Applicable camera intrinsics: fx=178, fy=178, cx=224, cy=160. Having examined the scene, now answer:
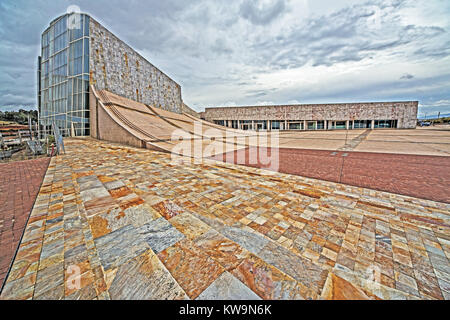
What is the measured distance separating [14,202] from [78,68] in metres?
17.1

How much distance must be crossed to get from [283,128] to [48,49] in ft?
107

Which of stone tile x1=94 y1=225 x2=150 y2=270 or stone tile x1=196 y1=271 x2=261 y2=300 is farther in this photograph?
stone tile x1=94 y1=225 x2=150 y2=270

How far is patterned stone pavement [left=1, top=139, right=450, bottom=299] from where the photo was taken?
1.50m

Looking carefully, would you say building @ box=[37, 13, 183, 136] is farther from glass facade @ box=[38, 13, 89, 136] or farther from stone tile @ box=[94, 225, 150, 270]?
stone tile @ box=[94, 225, 150, 270]

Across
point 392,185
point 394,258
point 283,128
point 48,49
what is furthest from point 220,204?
point 283,128

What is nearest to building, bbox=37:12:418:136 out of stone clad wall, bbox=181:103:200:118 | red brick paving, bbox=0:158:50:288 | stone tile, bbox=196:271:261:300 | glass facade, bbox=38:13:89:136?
glass facade, bbox=38:13:89:136

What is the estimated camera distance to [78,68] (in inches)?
595

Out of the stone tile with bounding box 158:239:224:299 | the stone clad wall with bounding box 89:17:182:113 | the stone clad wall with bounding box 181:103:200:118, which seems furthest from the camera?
the stone clad wall with bounding box 181:103:200:118

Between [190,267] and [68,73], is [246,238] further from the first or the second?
[68,73]

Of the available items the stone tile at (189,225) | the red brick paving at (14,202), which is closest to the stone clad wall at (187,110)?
the red brick paving at (14,202)

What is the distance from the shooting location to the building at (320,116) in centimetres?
Answer: 2749

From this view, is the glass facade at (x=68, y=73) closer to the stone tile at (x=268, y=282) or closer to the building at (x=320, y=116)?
the stone tile at (x=268, y=282)
